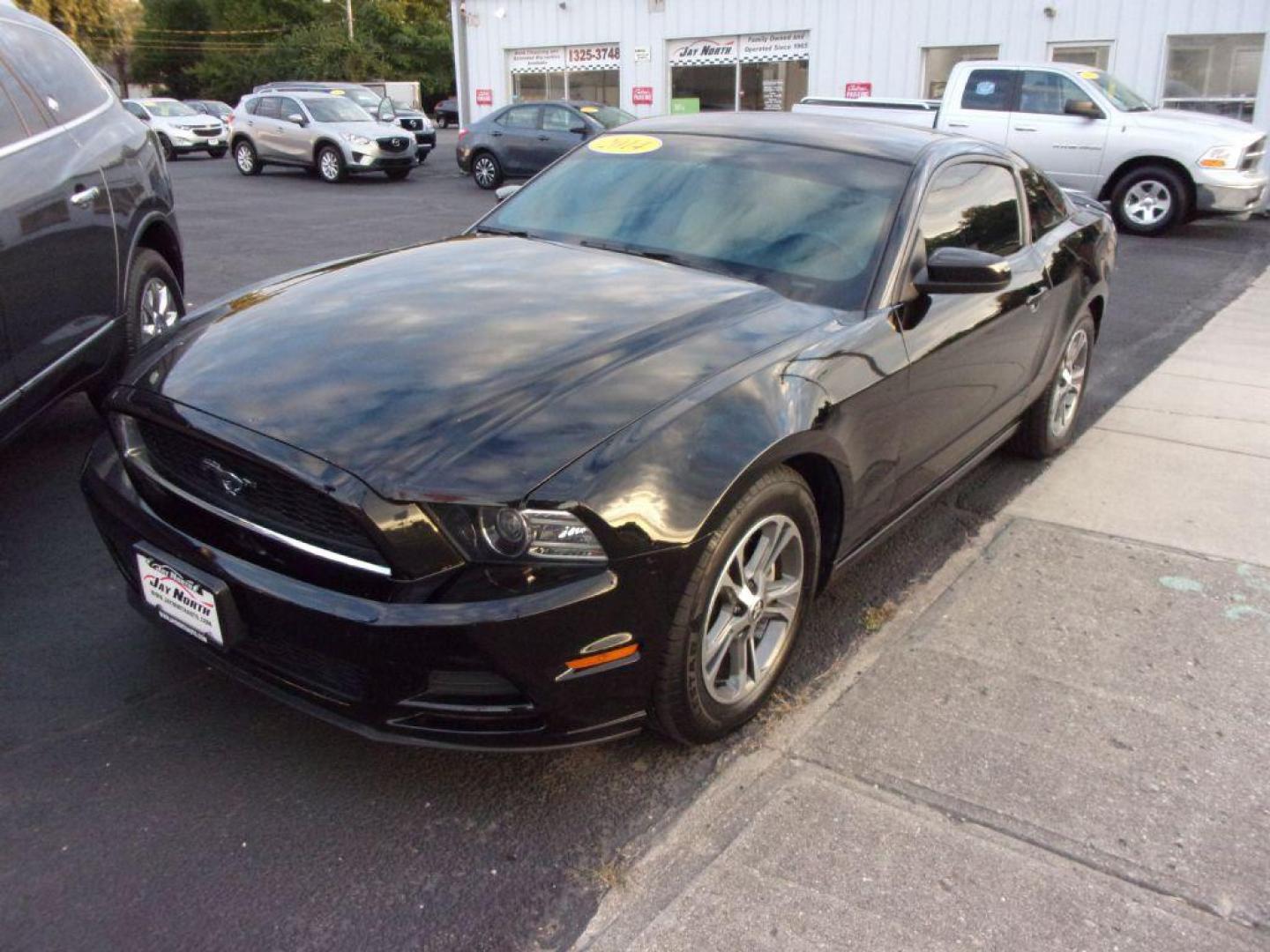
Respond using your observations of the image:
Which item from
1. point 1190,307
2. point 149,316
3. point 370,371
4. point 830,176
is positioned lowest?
point 1190,307

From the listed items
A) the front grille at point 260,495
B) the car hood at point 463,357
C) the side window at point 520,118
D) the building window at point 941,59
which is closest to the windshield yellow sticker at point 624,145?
the car hood at point 463,357

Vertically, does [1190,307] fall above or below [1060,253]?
below

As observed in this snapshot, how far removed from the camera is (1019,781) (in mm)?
2814

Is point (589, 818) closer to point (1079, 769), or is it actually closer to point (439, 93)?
point (1079, 769)

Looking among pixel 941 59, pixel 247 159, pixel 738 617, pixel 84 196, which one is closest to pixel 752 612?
pixel 738 617

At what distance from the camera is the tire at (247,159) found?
21828mm

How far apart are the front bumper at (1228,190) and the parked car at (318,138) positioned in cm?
1358

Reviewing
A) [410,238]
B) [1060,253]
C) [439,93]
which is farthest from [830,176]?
[439,93]

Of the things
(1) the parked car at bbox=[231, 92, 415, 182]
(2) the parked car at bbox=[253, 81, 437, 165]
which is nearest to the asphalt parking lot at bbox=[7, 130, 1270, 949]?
(1) the parked car at bbox=[231, 92, 415, 182]

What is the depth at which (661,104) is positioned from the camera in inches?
895

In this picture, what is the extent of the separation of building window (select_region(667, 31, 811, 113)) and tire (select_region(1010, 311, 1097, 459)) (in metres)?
16.4

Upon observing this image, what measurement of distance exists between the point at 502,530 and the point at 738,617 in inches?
31.1

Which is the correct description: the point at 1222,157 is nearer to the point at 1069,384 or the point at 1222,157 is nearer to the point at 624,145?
the point at 1069,384

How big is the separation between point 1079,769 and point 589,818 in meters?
1.30
